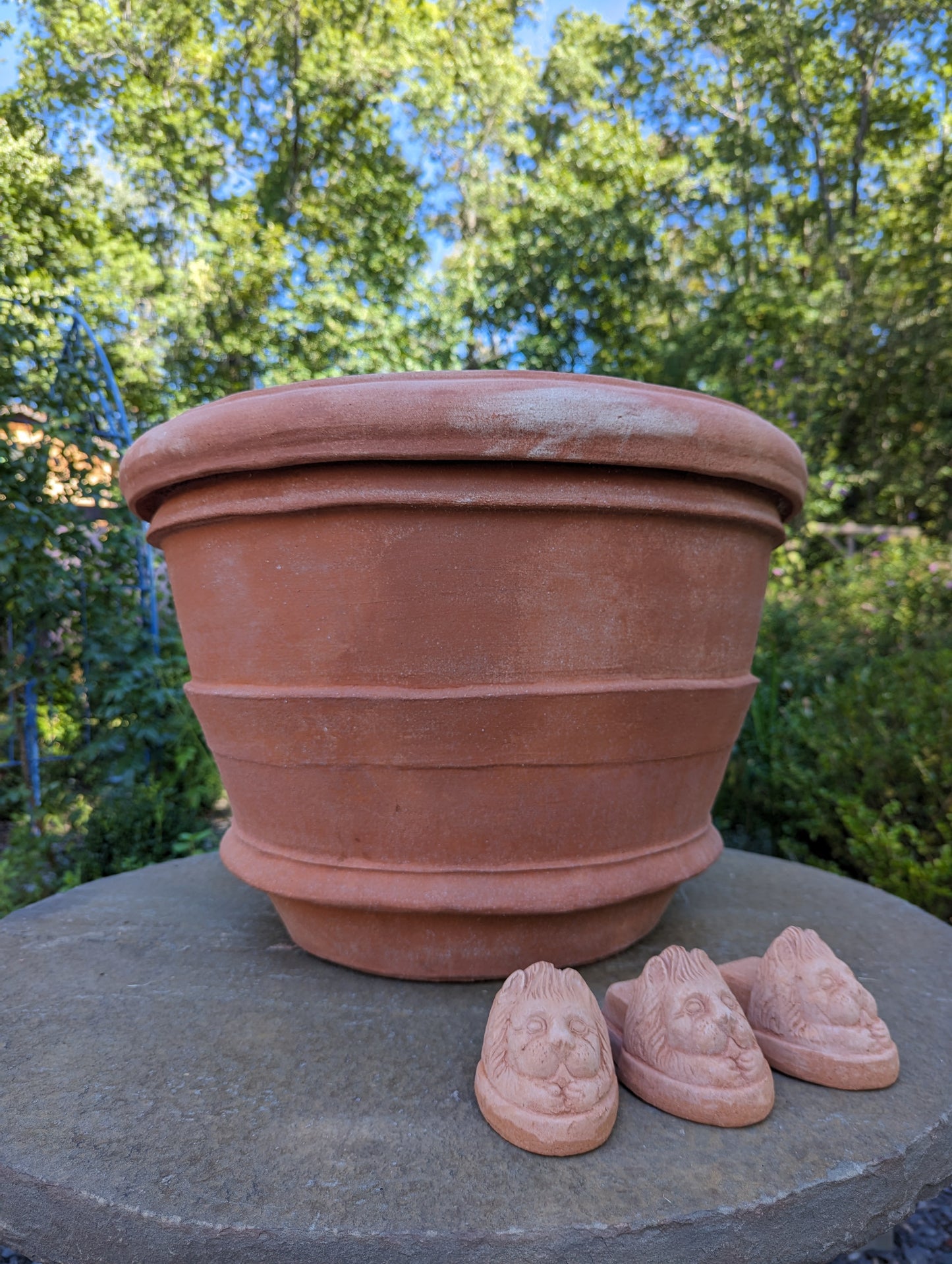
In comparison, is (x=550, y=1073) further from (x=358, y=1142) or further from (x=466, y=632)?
(x=466, y=632)

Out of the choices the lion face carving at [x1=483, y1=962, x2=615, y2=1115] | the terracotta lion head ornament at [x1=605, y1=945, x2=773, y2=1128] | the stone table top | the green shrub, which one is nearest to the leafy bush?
the stone table top

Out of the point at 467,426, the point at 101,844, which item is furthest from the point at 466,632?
the point at 101,844

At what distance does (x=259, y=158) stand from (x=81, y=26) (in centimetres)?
217

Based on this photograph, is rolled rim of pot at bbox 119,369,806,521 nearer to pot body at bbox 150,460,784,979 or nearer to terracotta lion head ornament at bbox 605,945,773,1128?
pot body at bbox 150,460,784,979

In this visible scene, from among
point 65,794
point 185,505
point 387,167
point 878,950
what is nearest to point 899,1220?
point 878,950

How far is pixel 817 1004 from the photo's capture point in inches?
37.1

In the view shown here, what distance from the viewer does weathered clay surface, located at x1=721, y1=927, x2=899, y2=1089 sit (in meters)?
0.93

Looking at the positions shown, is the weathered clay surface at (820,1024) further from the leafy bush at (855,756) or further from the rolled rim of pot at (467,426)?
the leafy bush at (855,756)

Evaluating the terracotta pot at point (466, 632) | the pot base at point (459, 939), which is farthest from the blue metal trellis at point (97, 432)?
the pot base at point (459, 939)

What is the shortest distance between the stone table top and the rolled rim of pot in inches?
31.3

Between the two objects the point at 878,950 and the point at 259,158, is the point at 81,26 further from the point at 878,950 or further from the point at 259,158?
the point at 878,950

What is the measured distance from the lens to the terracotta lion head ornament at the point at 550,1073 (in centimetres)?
81

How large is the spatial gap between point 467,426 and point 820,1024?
0.88 meters

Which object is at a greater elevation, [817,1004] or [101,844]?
[817,1004]
